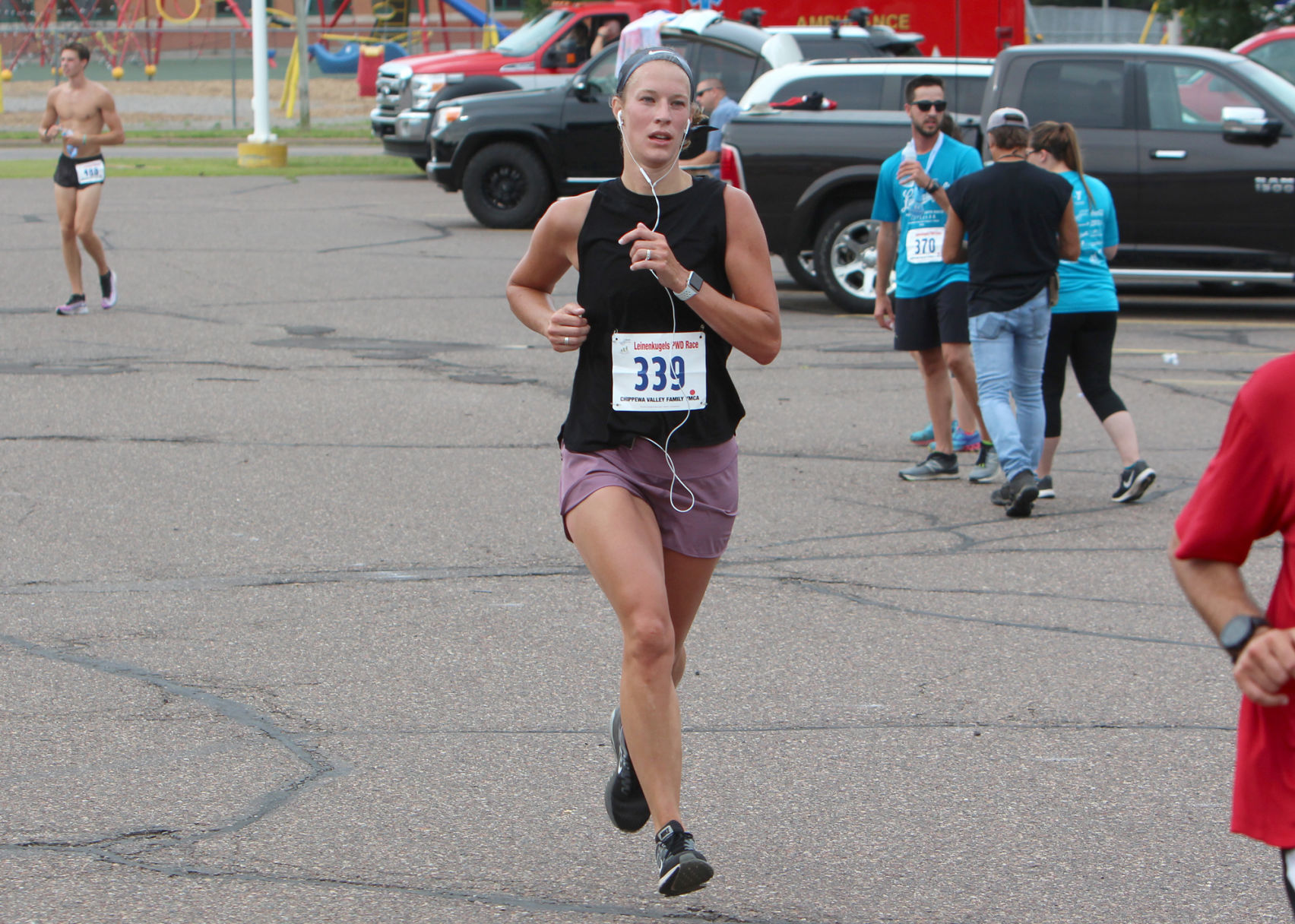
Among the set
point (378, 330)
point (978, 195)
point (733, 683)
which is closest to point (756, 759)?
point (733, 683)

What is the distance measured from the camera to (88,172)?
39.5 ft

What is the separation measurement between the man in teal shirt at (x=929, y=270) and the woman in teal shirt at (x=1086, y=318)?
431 mm

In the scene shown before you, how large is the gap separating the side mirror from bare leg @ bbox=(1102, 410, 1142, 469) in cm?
545

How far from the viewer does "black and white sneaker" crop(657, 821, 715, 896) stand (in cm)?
332

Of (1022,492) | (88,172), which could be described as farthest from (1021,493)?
(88,172)

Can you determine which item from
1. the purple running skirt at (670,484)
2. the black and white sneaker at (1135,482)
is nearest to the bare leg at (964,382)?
the black and white sneaker at (1135,482)

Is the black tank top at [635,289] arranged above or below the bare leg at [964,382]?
above

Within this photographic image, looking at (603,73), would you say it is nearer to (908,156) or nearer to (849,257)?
(849,257)

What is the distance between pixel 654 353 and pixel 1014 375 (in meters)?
4.29

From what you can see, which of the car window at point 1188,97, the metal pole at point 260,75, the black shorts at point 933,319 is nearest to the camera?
the black shorts at point 933,319

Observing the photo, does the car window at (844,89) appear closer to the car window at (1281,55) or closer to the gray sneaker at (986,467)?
the gray sneaker at (986,467)

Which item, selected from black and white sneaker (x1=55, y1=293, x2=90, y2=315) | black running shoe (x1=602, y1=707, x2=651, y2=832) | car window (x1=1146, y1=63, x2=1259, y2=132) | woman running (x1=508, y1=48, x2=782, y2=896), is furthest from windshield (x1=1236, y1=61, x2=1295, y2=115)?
black running shoe (x1=602, y1=707, x2=651, y2=832)

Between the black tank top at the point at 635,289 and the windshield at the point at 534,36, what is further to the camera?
the windshield at the point at 534,36

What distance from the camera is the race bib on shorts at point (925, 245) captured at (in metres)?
8.06
